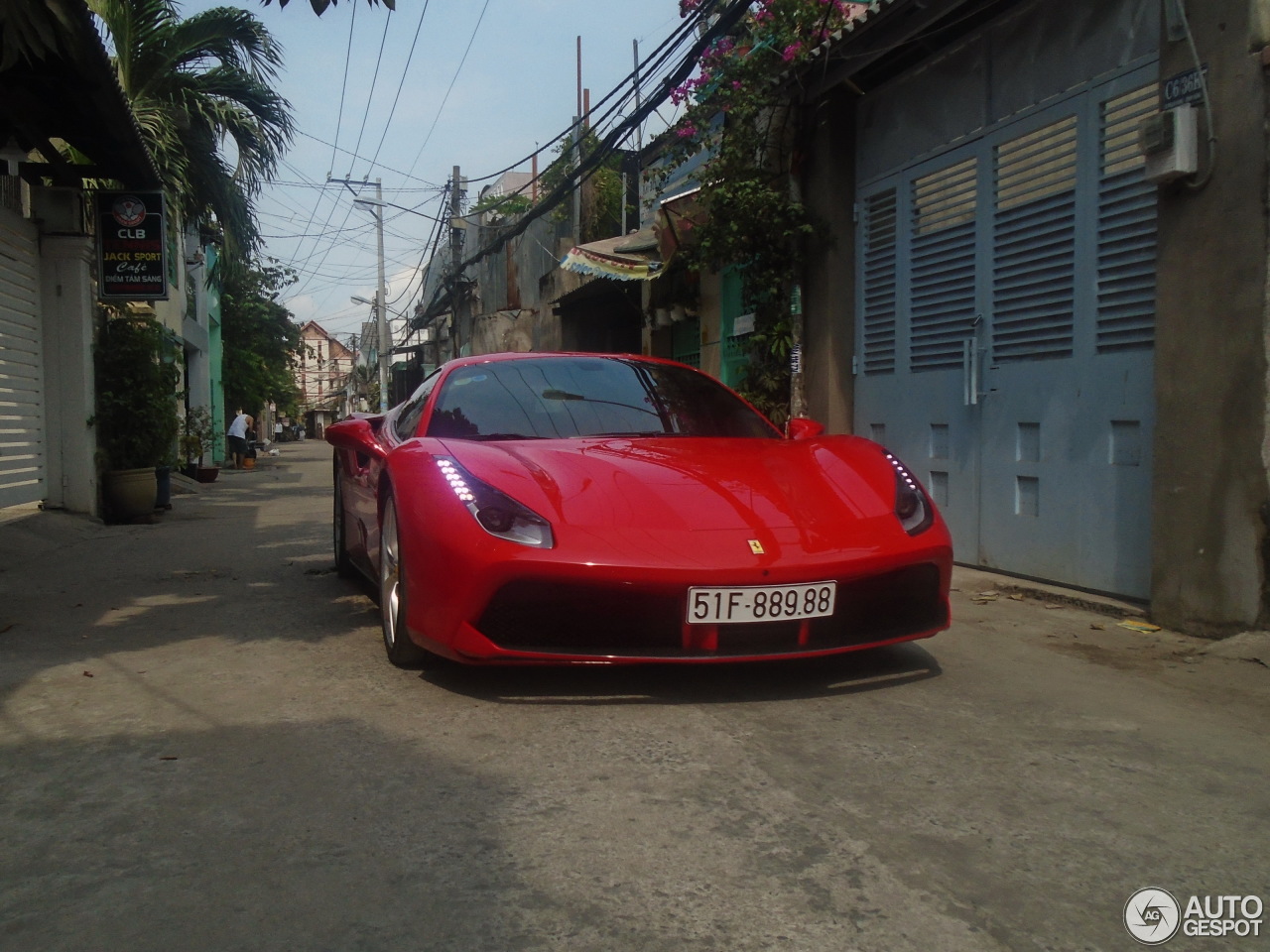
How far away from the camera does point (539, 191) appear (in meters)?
31.8

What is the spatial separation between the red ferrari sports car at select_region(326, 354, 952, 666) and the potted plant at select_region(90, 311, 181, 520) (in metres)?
7.78

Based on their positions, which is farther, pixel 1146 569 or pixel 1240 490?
pixel 1146 569

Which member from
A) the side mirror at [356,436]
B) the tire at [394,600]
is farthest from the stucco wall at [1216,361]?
the side mirror at [356,436]

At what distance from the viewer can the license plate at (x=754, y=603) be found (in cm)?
328

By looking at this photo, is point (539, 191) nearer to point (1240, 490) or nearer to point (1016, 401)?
point (1016, 401)

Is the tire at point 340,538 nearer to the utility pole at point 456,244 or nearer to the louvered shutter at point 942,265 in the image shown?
the louvered shutter at point 942,265

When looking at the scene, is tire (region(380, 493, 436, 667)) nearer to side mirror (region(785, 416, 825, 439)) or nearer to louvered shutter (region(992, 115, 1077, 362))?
side mirror (region(785, 416, 825, 439))

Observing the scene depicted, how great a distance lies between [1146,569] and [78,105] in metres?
7.89

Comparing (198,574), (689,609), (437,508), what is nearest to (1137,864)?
(689,609)

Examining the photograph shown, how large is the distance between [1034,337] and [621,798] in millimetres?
4489

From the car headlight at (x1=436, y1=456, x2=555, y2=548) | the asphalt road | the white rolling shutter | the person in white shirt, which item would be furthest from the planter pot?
the person in white shirt

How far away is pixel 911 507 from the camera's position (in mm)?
3816

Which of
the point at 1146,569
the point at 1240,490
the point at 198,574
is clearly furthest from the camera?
the point at 198,574

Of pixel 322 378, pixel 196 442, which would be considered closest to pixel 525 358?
pixel 196 442
